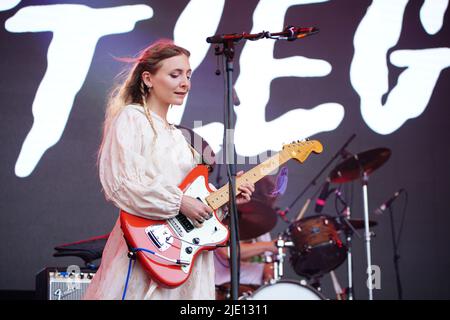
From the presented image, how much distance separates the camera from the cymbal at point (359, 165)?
16.5 ft

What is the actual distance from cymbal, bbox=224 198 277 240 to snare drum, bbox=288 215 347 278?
19cm

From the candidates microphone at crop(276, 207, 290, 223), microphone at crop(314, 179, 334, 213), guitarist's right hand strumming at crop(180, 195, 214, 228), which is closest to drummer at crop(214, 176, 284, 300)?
microphone at crop(276, 207, 290, 223)

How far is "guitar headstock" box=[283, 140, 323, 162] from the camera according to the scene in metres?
3.12

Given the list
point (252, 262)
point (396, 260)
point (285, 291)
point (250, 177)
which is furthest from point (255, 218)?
point (250, 177)

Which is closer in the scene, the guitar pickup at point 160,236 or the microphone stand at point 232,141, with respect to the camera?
the microphone stand at point 232,141

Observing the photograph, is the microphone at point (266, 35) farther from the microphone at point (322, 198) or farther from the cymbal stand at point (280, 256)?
the microphone at point (322, 198)

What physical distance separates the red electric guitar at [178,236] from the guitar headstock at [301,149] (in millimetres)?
446

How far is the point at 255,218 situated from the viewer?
15.3ft

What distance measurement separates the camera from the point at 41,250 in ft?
15.2

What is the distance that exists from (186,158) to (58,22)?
2.46m

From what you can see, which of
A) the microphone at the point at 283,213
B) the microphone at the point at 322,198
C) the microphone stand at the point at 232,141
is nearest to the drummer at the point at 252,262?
the microphone at the point at 283,213
